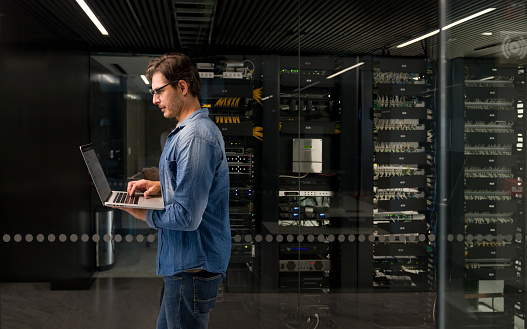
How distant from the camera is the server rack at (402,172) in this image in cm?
341

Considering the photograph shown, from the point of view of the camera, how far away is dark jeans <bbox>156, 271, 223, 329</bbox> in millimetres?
1743

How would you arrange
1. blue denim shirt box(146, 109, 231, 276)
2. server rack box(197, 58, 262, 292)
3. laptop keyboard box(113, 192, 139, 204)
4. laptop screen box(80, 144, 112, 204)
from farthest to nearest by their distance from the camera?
1. server rack box(197, 58, 262, 292)
2. laptop screen box(80, 144, 112, 204)
3. laptop keyboard box(113, 192, 139, 204)
4. blue denim shirt box(146, 109, 231, 276)

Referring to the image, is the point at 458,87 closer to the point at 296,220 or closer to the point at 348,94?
the point at 348,94

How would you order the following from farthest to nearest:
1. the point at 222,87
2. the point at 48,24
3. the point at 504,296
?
the point at 222,87
the point at 48,24
the point at 504,296

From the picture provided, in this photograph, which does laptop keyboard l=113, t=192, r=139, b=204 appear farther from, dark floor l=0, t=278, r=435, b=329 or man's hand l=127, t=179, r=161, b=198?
dark floor l=0, t=278, r=435, b=329

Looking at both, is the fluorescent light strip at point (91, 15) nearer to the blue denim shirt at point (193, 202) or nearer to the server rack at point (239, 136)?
the server rack at point (239, 136)

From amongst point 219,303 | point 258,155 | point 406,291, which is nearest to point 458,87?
point 258,155

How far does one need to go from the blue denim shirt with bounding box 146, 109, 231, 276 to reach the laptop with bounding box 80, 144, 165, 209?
0.17ft

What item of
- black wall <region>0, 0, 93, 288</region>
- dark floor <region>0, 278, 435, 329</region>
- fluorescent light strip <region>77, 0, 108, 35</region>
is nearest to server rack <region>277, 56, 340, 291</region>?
dark floor <region>0, 278, 435, 329</region>

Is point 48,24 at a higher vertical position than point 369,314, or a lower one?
higher

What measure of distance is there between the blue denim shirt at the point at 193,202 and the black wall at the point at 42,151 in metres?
1.65

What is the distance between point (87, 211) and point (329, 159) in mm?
1898

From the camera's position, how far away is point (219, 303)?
3357 millimetres

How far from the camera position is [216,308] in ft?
11.0
